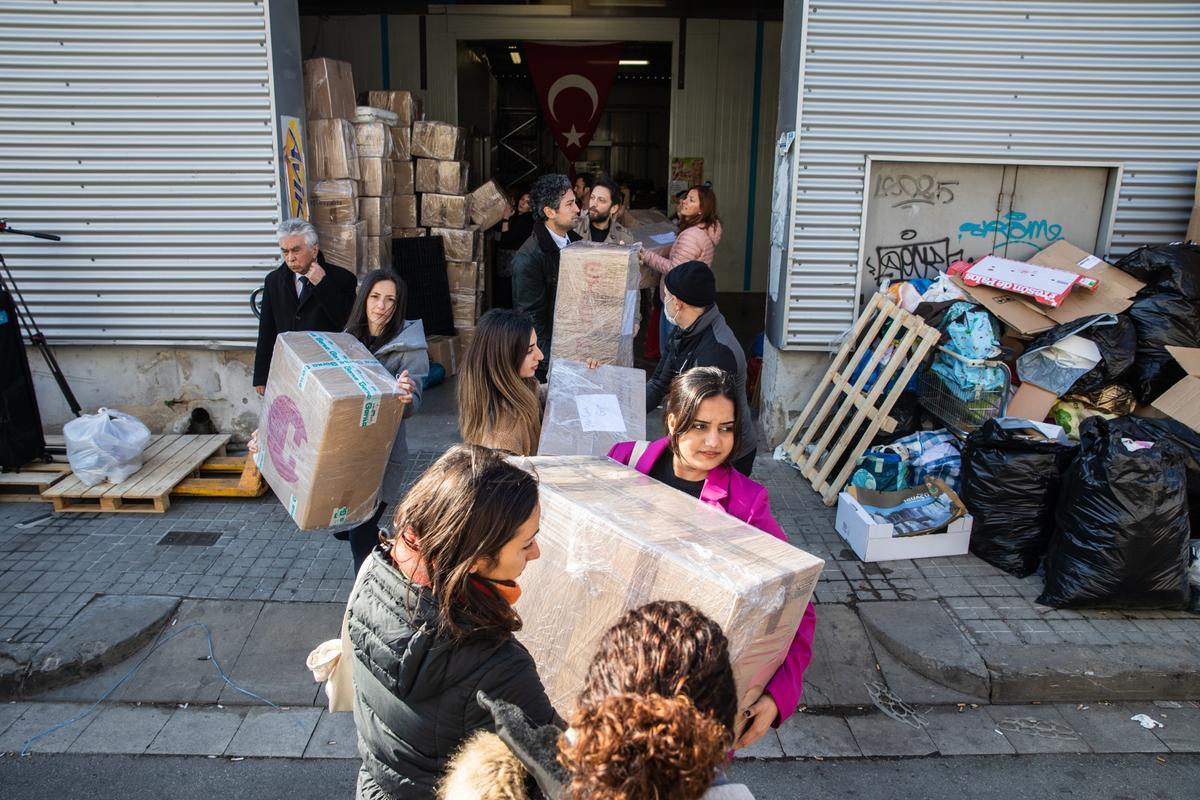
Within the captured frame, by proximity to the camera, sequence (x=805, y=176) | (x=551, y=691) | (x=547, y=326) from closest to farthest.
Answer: (x=551, y=691)
(x=547, y=326)
(x=805, y=176)

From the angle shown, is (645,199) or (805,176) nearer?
(805,176)

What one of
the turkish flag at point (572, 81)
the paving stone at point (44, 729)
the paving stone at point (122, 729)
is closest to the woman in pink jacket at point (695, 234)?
the paving stone at point (122, 729)

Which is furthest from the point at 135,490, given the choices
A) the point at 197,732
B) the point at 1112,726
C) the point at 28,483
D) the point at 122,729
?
the point at 1112,726

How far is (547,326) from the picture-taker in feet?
19.6

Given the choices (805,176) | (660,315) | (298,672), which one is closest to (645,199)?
(660,315)

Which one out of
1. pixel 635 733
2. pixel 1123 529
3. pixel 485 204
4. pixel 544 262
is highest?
pixel 485 204

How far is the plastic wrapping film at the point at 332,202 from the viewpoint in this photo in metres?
6.81

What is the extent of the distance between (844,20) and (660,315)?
3.09 meters

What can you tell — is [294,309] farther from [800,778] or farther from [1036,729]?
[1036,729]

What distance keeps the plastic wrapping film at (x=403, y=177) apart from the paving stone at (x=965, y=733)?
6204 mm

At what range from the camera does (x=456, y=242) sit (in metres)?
8.12

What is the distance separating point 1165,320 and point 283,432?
5.64 m

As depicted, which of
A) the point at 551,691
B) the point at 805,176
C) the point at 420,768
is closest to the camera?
the point at 420,768

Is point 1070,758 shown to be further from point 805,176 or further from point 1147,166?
point 1147,166
